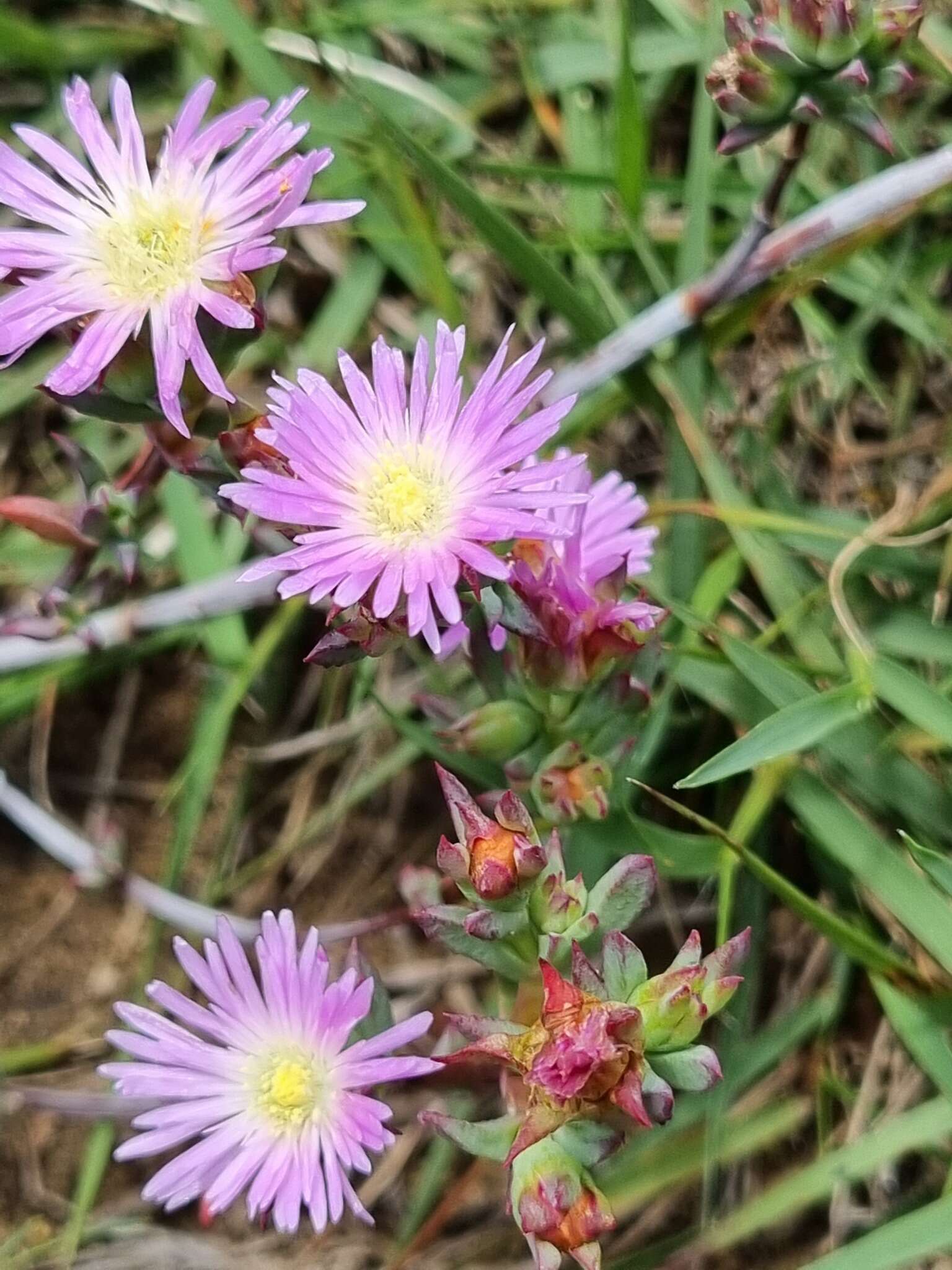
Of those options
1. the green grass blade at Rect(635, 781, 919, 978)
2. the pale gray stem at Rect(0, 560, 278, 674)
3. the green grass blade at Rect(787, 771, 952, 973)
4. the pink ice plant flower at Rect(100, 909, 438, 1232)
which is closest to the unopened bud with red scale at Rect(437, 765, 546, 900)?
the pink ice plant flower at Rect(100, 909, 438, 1232)

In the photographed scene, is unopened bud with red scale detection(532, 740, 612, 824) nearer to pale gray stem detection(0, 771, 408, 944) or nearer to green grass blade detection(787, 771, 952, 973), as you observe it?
green grass blade detection(787, 771, 952, 973)

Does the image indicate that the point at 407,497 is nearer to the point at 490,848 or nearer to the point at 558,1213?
the point at 490,848

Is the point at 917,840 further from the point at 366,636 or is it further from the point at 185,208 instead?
the point at 185,208

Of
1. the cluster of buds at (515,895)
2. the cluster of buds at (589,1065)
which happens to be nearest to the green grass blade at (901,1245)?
the cluster of buds at (589,1065)

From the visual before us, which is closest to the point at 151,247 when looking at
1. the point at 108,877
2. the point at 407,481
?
the point at 407,481

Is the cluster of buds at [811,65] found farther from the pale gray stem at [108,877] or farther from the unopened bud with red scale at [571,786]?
the pale gray stem at [108,877]

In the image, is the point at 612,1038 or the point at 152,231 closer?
the point at 612,1038
